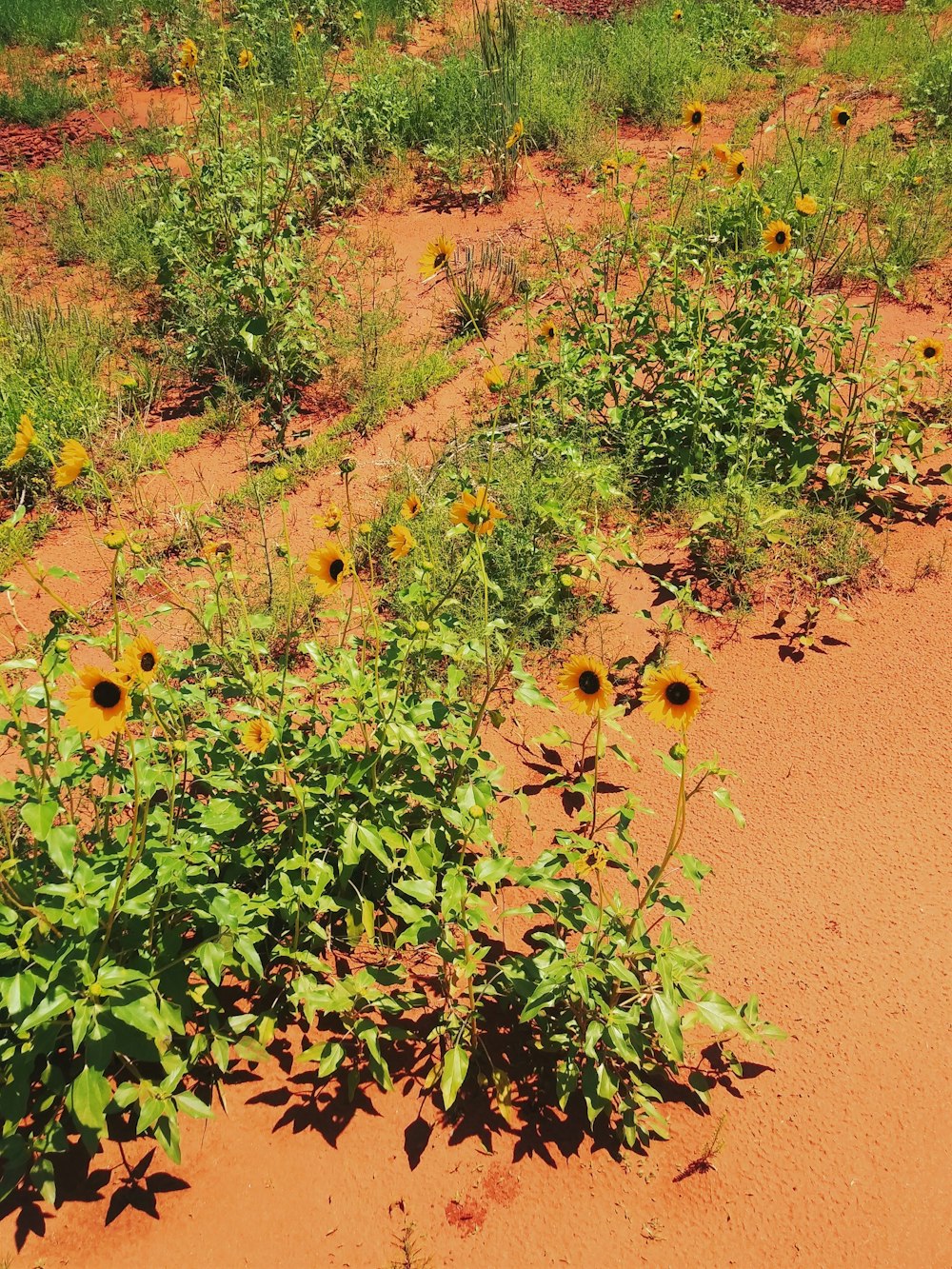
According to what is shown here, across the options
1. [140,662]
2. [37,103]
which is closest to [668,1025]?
[140,662]

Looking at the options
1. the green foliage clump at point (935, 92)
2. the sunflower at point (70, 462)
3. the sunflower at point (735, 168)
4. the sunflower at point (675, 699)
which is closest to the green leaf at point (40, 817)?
the sunflower at point (70, 462)

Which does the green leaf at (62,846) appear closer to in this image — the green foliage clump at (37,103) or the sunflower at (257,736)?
the sunflower at (257,736)

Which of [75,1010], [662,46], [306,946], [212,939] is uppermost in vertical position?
[662,46]

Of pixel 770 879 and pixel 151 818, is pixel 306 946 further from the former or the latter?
pixel 770 879

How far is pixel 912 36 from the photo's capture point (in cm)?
799

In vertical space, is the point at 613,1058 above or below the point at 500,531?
below

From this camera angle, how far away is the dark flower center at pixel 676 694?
1.89 metres

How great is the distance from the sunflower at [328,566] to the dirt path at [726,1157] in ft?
3.70

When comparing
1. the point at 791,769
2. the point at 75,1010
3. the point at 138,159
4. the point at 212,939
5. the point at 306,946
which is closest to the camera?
the point at 75,1010

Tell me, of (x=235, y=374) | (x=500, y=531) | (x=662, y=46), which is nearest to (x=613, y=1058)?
(x=500, y=531)

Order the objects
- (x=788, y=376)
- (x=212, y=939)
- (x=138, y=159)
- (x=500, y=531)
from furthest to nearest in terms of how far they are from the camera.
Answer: (x=138, y=159) → (x=788, y=376) → (x=500, y=531) → (x=212, y=939)

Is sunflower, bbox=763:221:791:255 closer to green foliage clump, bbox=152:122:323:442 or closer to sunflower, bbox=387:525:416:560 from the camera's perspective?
green foliage clump, bbox=152:122:323:442

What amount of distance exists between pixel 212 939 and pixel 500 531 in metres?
2.04

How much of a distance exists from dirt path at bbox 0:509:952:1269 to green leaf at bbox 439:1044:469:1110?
0.16 meters
